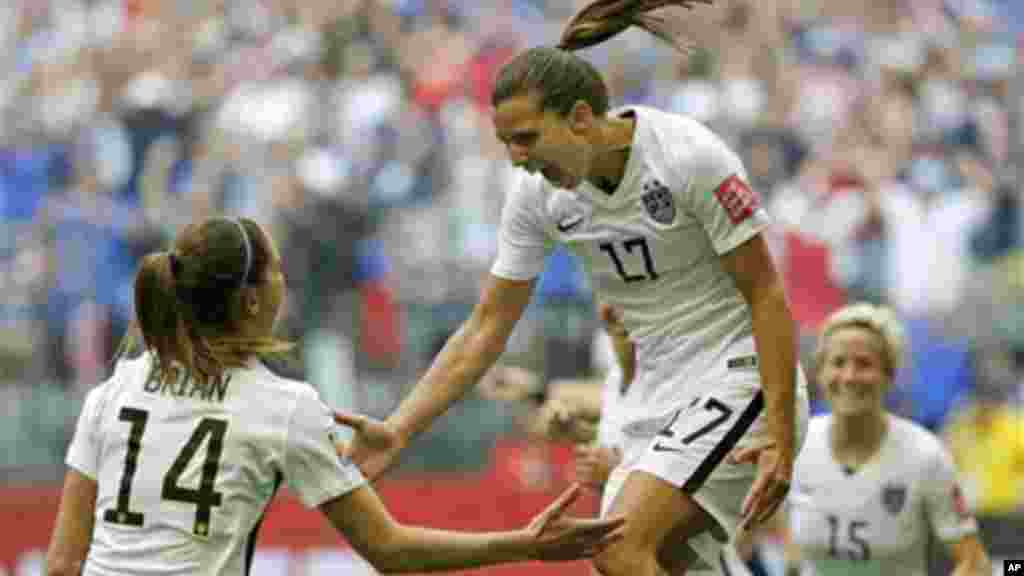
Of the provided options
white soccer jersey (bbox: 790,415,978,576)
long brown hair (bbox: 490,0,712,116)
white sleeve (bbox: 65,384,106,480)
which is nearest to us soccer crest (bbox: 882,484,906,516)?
white soccer jersey (bbox: 790,415,978,576)

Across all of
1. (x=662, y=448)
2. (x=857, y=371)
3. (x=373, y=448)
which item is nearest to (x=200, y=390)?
(x=373, y=448)

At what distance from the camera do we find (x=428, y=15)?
1631 centimetres

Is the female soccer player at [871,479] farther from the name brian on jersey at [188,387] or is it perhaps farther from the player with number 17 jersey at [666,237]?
the name brian on jersey at [188,387]

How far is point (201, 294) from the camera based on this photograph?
5367 millimetres

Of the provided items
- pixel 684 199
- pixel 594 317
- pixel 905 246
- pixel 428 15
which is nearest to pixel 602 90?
pixel 684 199

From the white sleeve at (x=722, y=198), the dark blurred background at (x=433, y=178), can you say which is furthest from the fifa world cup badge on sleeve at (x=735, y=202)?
the dark blurred background at (x=433, y=178)

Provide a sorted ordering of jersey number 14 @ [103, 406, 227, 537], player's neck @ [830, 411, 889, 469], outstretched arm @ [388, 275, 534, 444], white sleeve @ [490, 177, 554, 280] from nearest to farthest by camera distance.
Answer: jersey number 14 @ [103, 406, 227, 537] < white sleeve @ [490, 177, 554, 280] < outstretched arm @ [388, 275, 534, 444] < player's neck @ [830, 411, 889, 469]

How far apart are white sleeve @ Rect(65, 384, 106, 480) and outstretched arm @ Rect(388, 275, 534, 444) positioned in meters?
1.55

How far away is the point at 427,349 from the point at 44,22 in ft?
14.7

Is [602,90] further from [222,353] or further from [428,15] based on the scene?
[428,15]

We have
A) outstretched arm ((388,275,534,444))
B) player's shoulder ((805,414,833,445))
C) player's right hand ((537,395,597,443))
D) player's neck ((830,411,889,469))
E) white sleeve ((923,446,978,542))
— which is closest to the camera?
outstretched arm ((388,275,534,444))

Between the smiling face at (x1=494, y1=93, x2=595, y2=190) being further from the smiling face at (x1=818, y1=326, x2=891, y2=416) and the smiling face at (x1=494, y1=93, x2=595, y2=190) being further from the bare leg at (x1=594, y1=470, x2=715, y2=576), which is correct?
the smiling face at (x1=818, y1=326, x2=891, y2=416)

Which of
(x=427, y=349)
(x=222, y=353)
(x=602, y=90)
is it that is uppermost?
(x=602, y=90)

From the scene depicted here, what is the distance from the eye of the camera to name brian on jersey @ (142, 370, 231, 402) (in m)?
5.34
